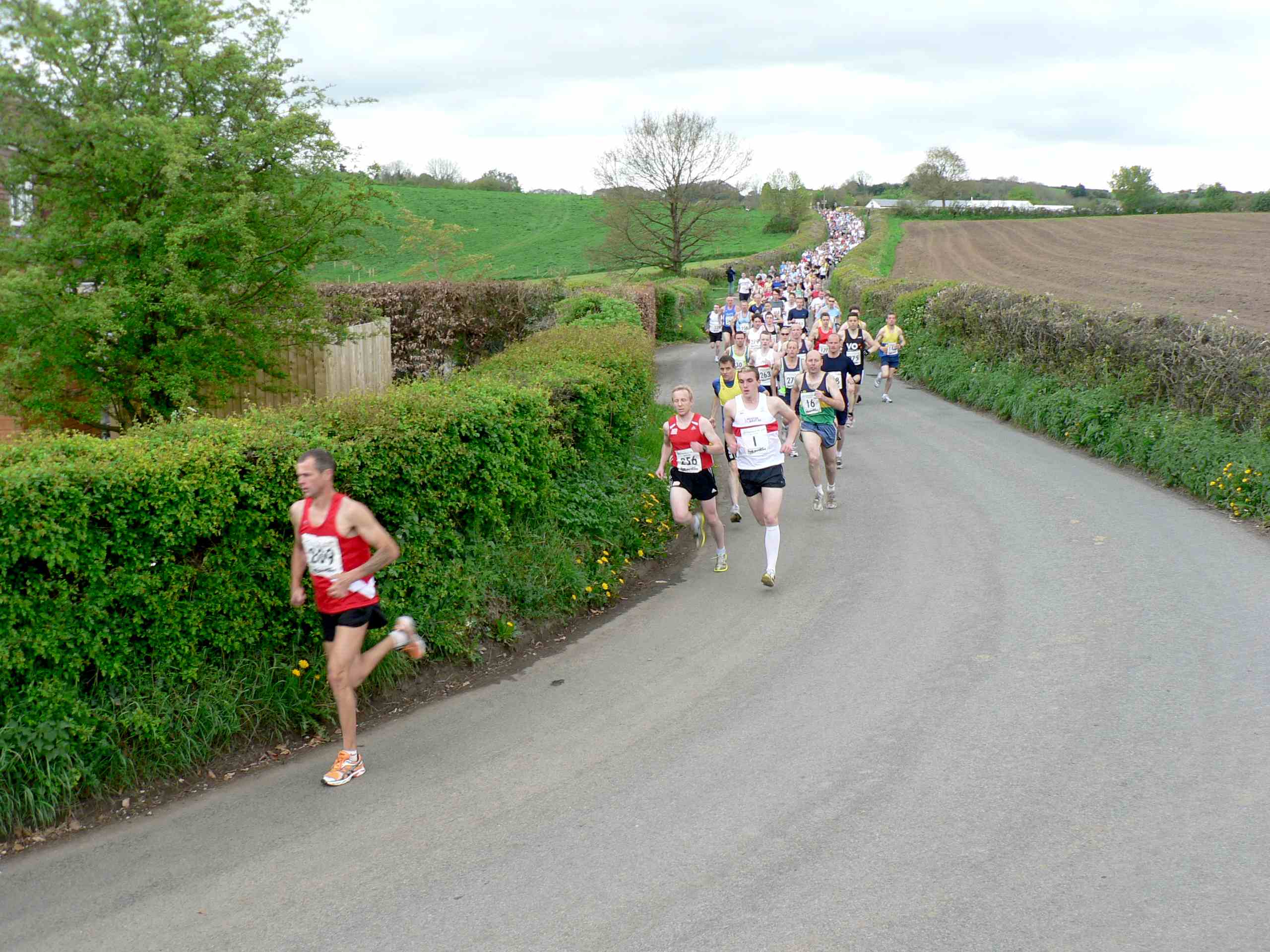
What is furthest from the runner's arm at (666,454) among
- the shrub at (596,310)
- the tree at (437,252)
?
the tree at (437,252)

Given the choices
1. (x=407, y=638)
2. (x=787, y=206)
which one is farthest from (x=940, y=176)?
(x=407, y=638)

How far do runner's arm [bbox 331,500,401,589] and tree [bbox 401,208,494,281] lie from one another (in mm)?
40337

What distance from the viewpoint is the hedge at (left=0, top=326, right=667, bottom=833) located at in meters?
5.46

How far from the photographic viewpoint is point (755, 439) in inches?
392

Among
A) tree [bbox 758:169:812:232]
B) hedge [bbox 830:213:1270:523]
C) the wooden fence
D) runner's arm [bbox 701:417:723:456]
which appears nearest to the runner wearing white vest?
runner's arm [bbox 701:417:723:456]

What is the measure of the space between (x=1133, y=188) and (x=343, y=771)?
124012 millimetres

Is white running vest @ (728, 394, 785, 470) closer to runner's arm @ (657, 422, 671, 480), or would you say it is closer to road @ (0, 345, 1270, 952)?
runner's arm @ (657, 422, 671, 480)

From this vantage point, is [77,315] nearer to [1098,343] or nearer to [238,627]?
[238,627]

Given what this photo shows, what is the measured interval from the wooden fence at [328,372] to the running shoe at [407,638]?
28.7ft

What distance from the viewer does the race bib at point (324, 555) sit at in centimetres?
591

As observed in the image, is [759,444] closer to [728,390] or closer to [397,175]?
[728,390]

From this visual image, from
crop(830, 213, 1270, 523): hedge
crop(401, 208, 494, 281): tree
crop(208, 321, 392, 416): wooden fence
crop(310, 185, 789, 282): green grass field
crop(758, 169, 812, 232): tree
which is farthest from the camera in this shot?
crop(758, 169, 812, 232): tree

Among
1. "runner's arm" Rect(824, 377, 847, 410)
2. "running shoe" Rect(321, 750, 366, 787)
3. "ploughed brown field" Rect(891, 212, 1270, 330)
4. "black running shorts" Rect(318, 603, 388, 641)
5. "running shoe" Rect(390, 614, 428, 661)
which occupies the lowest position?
"running shoe" Rect(321, 750, 366, 787)

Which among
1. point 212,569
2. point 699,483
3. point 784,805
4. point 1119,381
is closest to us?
point 784,805
